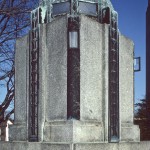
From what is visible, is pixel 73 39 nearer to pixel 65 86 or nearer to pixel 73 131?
pixel 65 86

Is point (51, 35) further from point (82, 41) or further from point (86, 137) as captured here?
point (86, 137)

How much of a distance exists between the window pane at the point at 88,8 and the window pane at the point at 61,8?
0.20 m

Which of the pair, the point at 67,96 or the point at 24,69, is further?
the point at 24,69

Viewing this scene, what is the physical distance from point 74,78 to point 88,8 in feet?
3.82

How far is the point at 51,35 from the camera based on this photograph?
5023 mm

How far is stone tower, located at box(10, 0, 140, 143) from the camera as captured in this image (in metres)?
4.73

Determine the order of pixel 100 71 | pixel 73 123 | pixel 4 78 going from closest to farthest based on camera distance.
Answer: pixel 73 123 < pixel 100 71 < pixel 4 78

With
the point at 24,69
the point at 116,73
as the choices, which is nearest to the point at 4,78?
the point at 24,69

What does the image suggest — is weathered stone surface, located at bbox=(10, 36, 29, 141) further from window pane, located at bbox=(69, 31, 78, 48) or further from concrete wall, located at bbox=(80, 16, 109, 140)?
concrete wall, located at bbox=(80, 16, 109, 140)

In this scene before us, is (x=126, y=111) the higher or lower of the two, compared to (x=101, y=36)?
lower

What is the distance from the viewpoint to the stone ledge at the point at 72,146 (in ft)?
14.2

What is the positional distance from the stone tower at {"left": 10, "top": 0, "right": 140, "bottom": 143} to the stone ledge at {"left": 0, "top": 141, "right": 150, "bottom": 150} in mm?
146

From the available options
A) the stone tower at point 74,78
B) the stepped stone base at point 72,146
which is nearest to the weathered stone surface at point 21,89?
the stone tower at point 74,78

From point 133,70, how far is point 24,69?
181 centimetres
